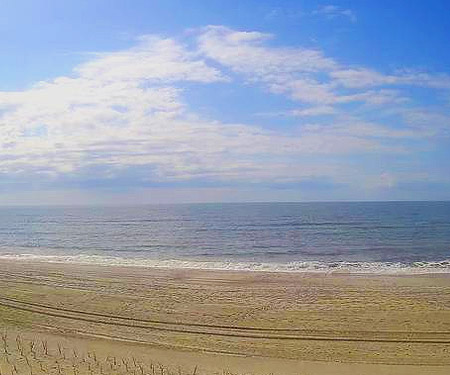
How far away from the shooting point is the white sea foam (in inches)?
1198

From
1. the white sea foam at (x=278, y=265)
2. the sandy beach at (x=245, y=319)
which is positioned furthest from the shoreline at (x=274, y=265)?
the sandy beach at (x=245, y=319)

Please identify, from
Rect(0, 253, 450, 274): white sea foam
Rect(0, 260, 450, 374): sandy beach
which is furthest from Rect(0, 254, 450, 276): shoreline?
Rect(0, 260, 450, 374): sandy beach

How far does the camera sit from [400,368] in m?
13.4

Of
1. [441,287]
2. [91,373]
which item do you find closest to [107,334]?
[91,373]

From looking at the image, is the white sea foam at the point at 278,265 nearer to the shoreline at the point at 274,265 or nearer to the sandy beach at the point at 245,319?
the shoreline at the point at 274,265

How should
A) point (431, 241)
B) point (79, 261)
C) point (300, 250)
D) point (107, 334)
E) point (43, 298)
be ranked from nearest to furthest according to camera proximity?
point (107, 334) < point (43, 298) < point (79, 261) < point (300, 250) < point (431, 241)

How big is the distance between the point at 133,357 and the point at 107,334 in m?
2.94

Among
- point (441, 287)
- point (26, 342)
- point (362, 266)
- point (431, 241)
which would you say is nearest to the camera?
point (26, 342)

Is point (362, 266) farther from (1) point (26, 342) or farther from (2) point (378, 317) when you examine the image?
(1) point (26, 342)

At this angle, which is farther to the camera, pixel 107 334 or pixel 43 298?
pixel 43 298

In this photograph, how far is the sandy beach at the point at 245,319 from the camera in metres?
14.1

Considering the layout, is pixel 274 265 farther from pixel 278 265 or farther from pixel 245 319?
pixel 245 319

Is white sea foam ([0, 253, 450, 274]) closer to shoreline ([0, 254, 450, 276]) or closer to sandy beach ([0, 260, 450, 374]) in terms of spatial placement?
→ shoreline ([0, 254, 450, 276])

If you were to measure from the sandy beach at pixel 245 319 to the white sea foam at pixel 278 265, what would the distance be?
2768 mm
